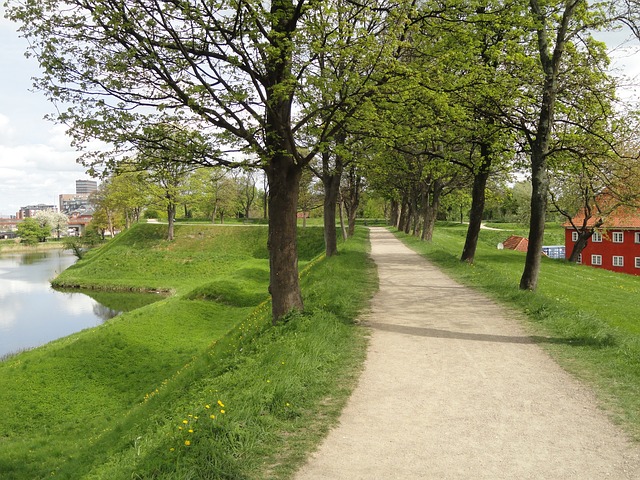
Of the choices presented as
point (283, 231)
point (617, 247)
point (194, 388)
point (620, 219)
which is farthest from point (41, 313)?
point (617, 247)

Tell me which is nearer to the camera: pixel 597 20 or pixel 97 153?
pixel 97 153

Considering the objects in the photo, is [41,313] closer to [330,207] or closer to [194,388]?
[330,207]

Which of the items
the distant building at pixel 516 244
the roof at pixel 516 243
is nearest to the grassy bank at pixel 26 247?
the distant building at pixel 516 244

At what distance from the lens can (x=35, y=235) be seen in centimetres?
10688

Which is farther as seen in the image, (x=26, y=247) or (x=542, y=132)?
(x=26, y=247)

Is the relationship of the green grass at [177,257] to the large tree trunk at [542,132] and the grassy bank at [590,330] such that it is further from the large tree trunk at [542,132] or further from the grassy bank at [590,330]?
the large tree trunk at [542,132]

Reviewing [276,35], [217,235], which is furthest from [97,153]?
[217,235]

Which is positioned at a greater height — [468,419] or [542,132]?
[542,132]

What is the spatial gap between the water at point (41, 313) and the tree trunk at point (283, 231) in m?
18.1

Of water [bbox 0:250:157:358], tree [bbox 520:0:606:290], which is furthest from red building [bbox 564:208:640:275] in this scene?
water [bbox 0:250:157:358]

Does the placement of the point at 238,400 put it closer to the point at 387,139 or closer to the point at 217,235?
the point at 387,139

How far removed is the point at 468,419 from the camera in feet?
18.2

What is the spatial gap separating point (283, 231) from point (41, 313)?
2726cm

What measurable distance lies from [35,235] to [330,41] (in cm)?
11377
